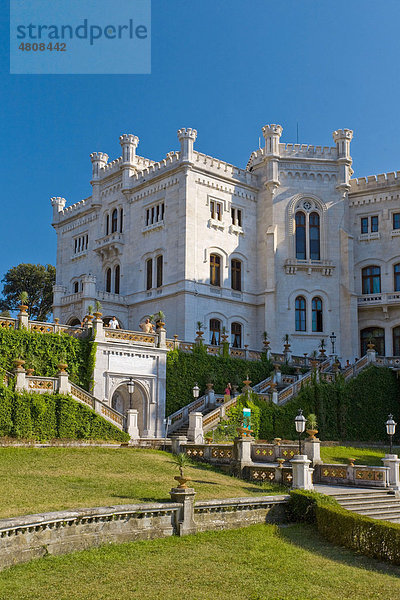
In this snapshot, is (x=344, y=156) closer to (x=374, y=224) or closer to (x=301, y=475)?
(x=374, y=224)

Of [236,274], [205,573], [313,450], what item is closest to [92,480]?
[205,573]

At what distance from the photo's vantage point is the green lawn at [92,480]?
15.3 meters

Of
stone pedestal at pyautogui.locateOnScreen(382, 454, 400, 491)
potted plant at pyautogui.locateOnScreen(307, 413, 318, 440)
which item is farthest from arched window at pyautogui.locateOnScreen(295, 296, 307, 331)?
stone pedestal at pyautogui.locateOnScreen(382, 454, 400, 491)

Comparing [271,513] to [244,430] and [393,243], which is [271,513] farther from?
[393,243]

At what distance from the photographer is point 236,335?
45000mm

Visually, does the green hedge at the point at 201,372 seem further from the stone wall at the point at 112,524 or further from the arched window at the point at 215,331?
the stone wall at the point at 112,524

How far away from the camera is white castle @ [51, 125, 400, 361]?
43.7 m

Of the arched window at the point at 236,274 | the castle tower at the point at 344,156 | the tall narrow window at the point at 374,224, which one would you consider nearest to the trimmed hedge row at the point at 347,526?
the arched window at the point at 236,274

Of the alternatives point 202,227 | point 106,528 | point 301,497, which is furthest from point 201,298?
point 106,528

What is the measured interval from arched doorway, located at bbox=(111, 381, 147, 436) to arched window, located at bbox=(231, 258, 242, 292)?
46.0 ft

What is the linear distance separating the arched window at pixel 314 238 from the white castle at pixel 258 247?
0.35ft

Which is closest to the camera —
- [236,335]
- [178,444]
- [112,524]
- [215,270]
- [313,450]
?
[112,524]

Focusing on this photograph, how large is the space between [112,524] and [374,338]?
3531cm

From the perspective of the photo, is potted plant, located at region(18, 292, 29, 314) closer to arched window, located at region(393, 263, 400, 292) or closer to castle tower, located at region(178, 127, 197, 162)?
castle tower, located at region(178, 127, 197, 162)
